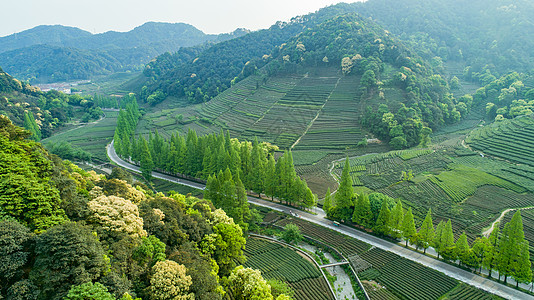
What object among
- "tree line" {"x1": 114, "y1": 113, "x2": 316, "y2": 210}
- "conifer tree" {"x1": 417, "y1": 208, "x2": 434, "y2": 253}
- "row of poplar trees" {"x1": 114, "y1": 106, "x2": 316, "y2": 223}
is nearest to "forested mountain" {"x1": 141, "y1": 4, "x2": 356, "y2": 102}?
"tree line" {"x1": 114, "y1": 113, "x2": 316, "y2": 210}

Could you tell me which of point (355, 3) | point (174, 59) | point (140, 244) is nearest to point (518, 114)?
point (140, 244)

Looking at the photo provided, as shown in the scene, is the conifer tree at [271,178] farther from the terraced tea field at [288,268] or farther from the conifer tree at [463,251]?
the conifer tree at [463,251]

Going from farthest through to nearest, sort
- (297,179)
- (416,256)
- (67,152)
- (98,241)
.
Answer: (67,152) < (297,179) < (416,256) < (98,241)

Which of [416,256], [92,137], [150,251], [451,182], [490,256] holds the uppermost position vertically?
[92,137]

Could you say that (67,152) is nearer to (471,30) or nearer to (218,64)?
(218,64)

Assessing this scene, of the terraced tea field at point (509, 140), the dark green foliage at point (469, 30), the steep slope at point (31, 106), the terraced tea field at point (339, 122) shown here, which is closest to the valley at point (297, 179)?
the terraced tea field at point (509, 140)

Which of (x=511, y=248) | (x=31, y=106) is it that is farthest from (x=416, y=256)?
(x=31, y=106)

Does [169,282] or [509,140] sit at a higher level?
[169,282]

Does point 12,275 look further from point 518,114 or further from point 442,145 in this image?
point 518,114
